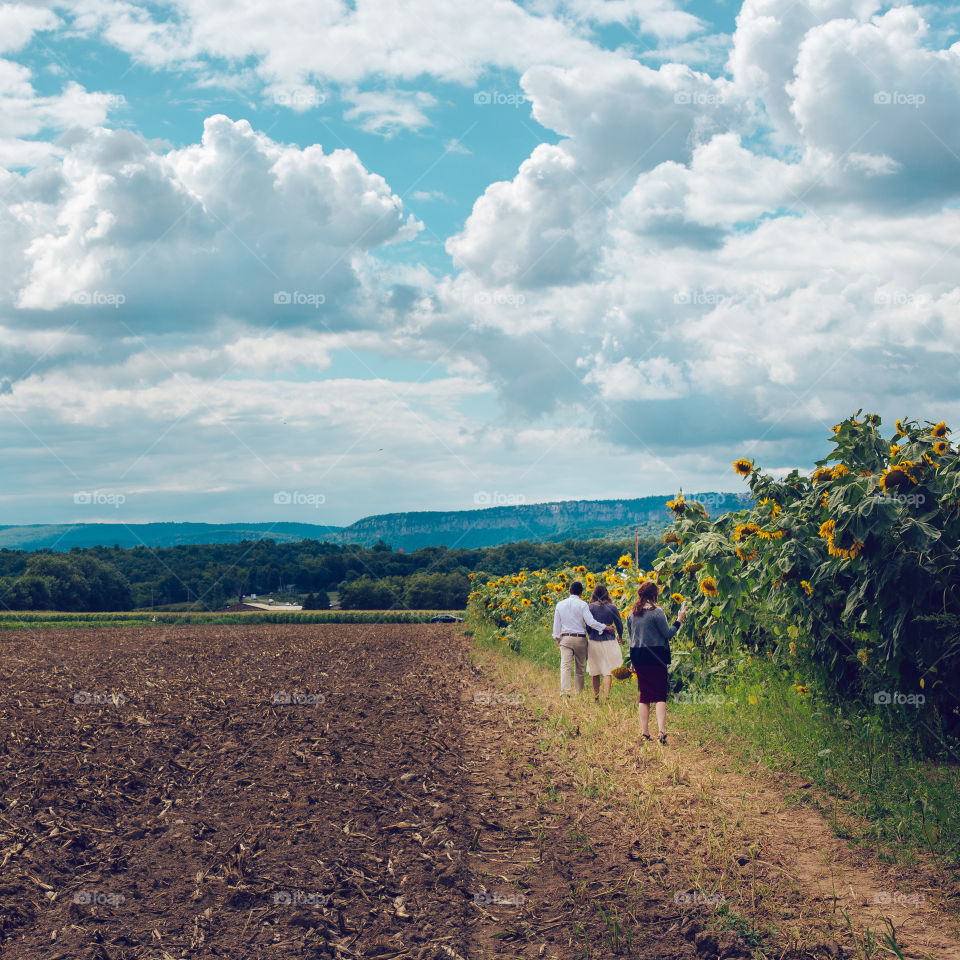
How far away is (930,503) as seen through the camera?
814cm

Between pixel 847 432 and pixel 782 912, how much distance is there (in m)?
5.48

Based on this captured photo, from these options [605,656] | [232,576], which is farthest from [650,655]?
[232,576]

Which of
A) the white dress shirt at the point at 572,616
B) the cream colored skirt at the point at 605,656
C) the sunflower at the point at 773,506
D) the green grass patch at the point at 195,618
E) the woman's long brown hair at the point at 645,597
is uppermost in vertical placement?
the sunflower at the point at 773,506

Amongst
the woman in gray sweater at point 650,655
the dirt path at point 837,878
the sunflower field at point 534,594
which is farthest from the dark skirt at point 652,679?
the sunflower field at point 534,594

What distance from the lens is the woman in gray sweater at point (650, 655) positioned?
10750 mm

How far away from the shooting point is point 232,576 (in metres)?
90.1

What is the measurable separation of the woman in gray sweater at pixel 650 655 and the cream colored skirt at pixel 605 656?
9.79ft

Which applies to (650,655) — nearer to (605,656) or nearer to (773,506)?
(773,506)

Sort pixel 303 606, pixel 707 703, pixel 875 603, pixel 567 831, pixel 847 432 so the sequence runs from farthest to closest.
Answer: pixel 303 606 < pixel 707 703 < pixel 847 432 < pixel 875 603 < pixel 567 831

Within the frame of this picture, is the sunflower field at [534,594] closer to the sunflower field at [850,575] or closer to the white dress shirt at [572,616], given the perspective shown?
the white dress shirt at [572,616]

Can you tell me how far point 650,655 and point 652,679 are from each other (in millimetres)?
292

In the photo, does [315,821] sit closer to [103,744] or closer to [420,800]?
[420,800]

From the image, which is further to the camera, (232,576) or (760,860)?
(232,576)

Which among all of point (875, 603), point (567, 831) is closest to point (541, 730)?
point (567, 831)
